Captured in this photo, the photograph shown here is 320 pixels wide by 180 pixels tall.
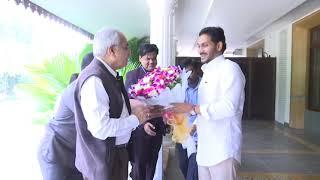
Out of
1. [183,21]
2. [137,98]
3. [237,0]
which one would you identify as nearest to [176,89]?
[137,98]

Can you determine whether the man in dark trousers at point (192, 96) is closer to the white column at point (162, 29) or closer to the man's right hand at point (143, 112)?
the man's right hand at point (143, 112)

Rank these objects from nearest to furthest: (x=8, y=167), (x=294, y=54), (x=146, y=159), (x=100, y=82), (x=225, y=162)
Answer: (x=100, y=82)
(x=225, y=162)
(x=146, y=159)
(x=8, y=167)
(x=294, y=54)

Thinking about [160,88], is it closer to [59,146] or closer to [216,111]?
[216,111]

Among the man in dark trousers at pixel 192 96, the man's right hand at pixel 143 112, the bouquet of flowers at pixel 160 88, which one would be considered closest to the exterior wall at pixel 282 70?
the man in dark trousers at pixel 192 96

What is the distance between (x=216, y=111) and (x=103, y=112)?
710 millimetres

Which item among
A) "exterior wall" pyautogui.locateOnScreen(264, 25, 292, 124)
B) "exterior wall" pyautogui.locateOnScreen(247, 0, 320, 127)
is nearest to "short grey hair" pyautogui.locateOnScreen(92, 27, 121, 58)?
"exterior wall" pyautogui.locateOnScreen(247, 0, 320, 127)

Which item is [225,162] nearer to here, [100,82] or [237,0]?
[100,82]

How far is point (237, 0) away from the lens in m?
7.81

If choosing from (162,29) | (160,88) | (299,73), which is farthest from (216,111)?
(299,73)

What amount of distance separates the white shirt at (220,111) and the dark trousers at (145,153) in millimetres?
719

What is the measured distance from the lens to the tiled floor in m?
4.39

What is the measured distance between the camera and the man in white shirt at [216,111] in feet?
6.77

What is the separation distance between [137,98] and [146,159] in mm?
845

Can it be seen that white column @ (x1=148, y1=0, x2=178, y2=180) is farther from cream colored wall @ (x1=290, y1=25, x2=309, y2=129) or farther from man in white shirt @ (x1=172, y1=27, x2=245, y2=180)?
cream colored wall @ (x1=290, y1=25, x2=309, y2=129)
